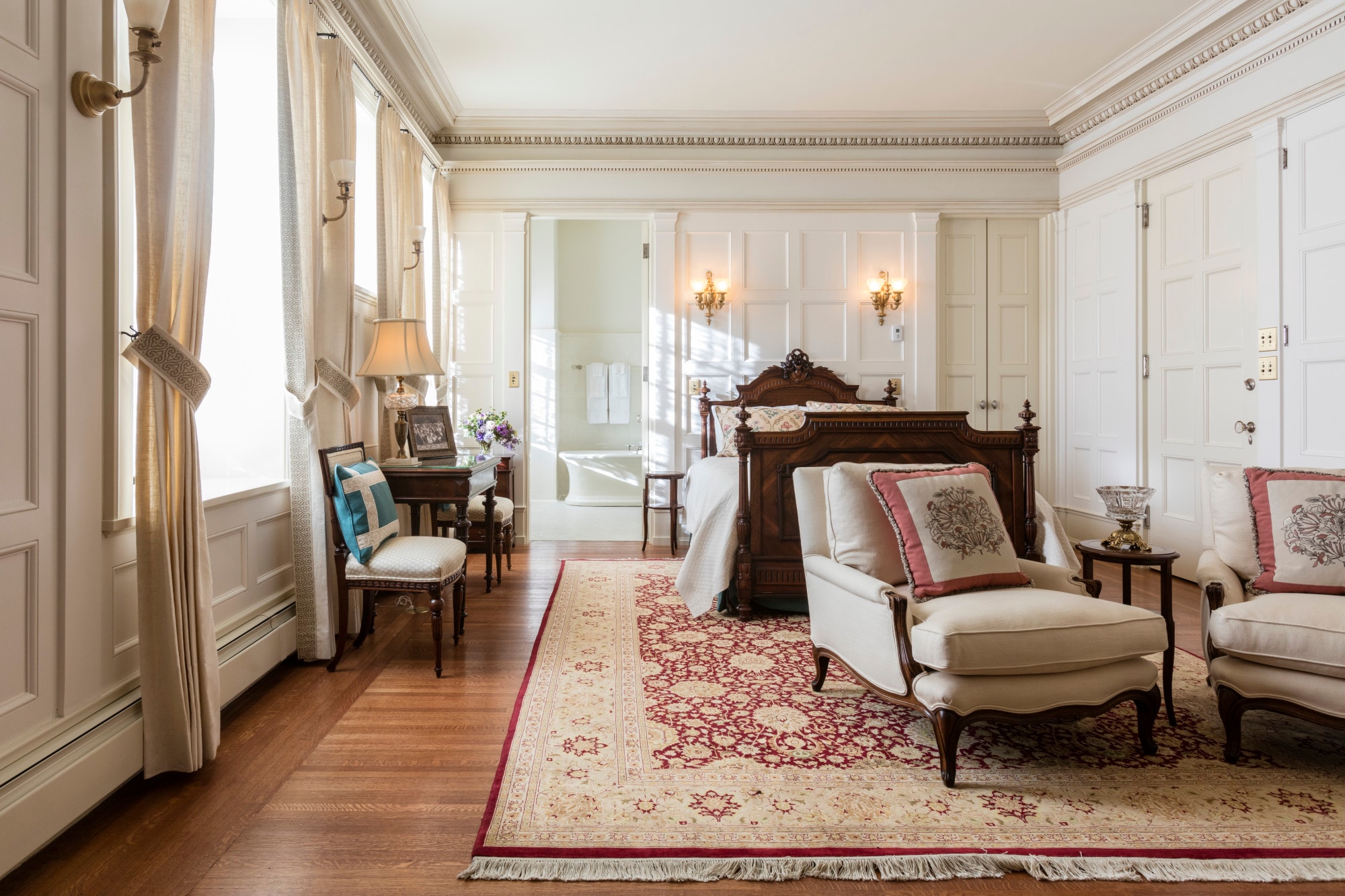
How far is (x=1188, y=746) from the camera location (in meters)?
2.41

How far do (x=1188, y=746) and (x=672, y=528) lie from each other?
3.81m

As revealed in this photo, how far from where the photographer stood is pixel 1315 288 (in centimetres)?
396

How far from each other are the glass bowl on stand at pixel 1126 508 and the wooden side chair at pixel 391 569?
2.68 metres

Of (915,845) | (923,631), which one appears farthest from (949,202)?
(915,845)

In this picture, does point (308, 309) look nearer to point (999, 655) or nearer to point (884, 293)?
point (999, 655)

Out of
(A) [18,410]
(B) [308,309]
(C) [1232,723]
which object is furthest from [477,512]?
(C) [1232,723]

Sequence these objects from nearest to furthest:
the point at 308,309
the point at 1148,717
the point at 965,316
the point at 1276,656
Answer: the point at 1276,656 < the point at 1148,717 < the point at 308,309 < the point at 965,316

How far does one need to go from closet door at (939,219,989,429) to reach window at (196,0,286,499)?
513 centimetres

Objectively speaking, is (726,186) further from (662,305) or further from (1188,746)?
(1188,746)

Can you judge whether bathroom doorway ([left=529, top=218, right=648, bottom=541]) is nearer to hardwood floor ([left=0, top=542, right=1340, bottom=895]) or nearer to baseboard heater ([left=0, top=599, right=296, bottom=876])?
hardwood floor ([left=0, top=542, right=1340, bottom=895])

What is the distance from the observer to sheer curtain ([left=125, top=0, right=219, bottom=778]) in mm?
2145

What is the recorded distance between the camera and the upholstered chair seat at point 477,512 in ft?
15.8

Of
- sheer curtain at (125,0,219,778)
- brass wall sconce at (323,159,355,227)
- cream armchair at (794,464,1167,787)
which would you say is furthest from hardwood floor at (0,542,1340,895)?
brass wall sconce at (323,159,355,227)

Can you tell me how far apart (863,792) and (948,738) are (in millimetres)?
292
